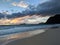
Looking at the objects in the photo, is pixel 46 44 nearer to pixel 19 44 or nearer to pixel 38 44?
pixel 38 44

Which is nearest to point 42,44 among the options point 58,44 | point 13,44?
point 58,44

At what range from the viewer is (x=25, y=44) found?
6.48 metres

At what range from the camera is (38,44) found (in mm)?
6367

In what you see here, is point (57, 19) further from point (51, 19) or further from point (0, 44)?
point (0, 44)

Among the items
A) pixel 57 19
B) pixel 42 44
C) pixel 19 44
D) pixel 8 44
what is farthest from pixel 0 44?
pixel 57 19

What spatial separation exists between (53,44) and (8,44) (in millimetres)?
1717

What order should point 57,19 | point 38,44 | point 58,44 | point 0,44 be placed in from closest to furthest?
1. point 58,44
2. point 38,44
3. point 0,44
4. point 57,19

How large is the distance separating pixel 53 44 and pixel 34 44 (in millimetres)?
706

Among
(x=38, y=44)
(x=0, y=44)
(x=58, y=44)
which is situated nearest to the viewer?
(x=58, y=44)

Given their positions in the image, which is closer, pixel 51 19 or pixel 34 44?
pixel 34 44

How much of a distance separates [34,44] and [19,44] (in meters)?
0.57

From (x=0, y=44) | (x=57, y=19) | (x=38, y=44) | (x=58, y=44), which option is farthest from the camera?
(x=57, y=19)

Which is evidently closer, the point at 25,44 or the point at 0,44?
the point at 25,44

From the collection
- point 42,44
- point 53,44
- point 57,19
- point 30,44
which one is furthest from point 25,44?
point 57,19
